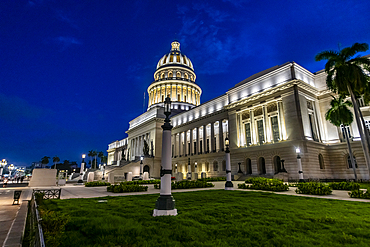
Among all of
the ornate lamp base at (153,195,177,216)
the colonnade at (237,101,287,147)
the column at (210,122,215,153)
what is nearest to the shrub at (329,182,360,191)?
the colonnade at (237,101,287,147)

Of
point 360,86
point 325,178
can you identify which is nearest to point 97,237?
point 360,86

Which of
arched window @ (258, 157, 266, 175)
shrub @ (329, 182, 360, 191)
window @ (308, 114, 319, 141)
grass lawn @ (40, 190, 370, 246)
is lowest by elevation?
grass lawn @ (40, 190, 370, 246)

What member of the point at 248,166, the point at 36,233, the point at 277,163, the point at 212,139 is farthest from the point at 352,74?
the point at 212,139

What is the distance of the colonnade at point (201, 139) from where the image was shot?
53.1 meters

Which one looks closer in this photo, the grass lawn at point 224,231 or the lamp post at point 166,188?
the grass lawn at point 224,231

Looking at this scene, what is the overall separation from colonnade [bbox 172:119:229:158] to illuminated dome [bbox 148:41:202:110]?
757 inches

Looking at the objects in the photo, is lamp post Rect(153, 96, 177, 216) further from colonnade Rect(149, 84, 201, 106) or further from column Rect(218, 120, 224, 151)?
colonnade Rect(149, 84, 201, 106)

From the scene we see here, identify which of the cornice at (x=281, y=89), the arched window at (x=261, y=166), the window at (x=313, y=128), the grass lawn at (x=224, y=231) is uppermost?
the cornice at (x=281, y=89)

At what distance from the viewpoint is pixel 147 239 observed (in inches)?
223

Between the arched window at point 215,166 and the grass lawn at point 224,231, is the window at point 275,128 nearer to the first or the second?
the arched window at point 215,166

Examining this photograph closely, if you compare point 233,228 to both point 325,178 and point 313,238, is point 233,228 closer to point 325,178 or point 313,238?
point 313,238

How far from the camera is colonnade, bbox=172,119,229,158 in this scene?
53094 millimetres

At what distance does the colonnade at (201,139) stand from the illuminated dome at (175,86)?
1922 centimetres

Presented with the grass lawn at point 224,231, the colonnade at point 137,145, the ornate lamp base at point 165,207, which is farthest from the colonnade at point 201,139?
the grass lawn at point 224,231
